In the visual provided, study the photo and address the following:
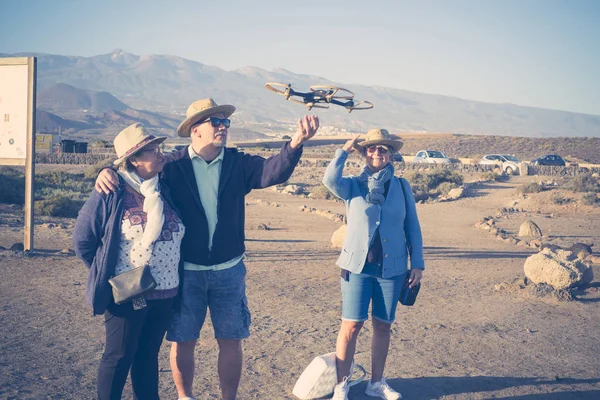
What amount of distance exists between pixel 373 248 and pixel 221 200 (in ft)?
3.61

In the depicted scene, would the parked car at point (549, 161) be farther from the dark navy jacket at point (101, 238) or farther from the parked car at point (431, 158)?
the dark navy jacket at point (101, 238)

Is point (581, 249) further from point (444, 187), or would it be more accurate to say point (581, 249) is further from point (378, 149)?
point (444, 187)

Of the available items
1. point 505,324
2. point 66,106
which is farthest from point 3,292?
point 66,106

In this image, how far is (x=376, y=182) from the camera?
419 cm

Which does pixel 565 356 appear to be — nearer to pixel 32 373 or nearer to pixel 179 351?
pixel 179 351

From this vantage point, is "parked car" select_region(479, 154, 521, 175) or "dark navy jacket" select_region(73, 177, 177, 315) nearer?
"dark navy jacket" select_region(73, 177, 177, 315)

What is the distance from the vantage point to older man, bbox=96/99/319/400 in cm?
365

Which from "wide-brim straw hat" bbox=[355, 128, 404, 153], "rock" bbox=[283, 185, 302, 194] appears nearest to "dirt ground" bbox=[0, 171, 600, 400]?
"wide-brim straw hat" bbox=[355, 128, 404, 153]

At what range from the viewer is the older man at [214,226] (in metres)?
3.65

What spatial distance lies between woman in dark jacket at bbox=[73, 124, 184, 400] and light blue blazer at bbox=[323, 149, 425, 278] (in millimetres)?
1147

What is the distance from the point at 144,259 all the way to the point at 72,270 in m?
5.32

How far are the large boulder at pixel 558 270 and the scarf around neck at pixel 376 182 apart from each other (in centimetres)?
433

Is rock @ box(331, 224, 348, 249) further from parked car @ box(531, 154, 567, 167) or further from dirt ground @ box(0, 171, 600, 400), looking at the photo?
parked car @ box(531, 154, 567, 167)

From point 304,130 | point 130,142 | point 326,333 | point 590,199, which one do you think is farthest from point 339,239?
point 590,199
